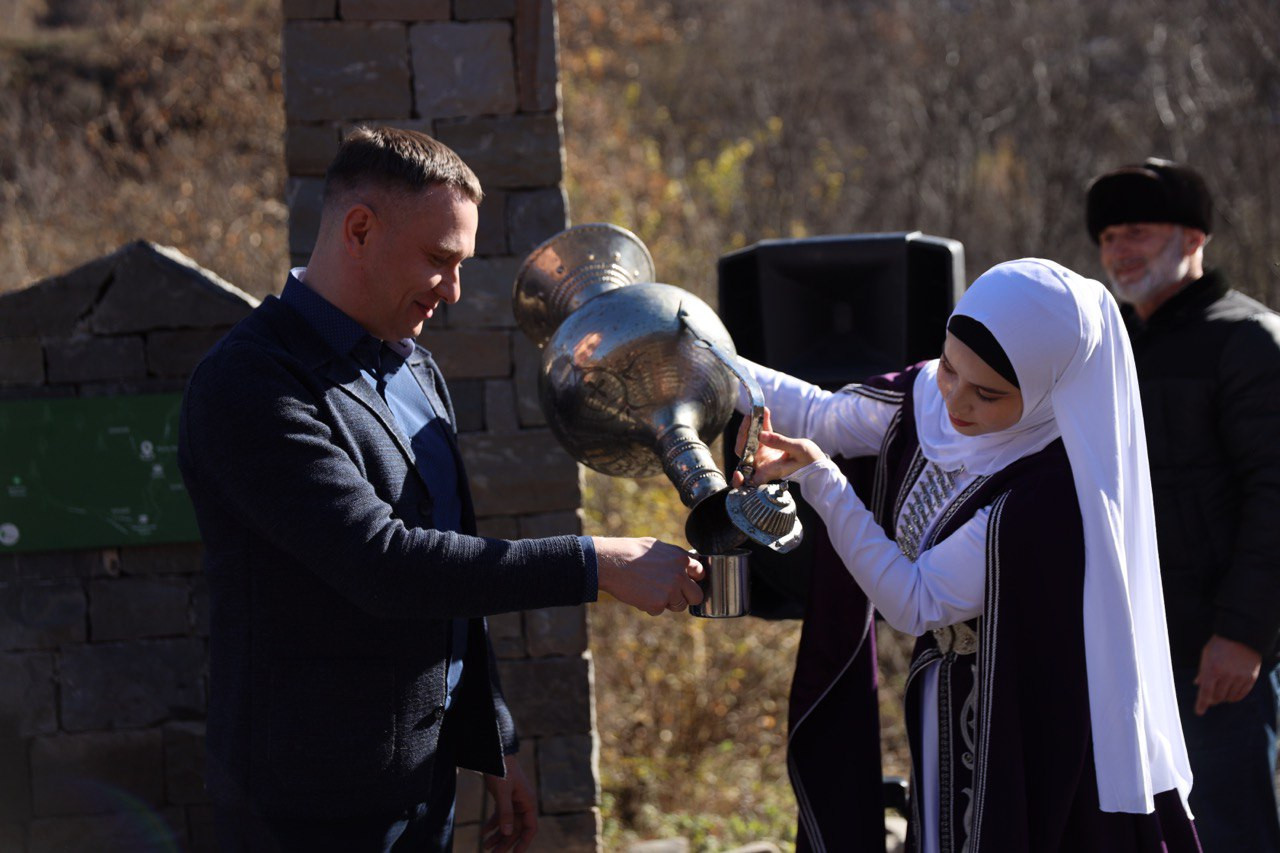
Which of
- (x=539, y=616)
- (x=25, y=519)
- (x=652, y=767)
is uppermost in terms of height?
(x=25, y=519)

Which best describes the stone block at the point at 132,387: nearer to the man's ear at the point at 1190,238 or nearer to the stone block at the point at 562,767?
the stone block at the point at 562,767

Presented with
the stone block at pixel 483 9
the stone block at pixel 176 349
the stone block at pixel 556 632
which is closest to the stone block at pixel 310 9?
the stone block at pixel 483 9

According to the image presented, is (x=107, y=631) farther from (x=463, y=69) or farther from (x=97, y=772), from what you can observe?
(x=463, y=69)

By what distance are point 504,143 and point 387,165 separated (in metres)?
1.74

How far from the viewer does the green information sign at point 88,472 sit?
3.86m

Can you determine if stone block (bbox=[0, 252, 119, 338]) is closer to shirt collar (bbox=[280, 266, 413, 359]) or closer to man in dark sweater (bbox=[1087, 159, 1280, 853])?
shirt collar (bbox=[280, 266, 413, 359])

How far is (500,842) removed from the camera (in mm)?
2807

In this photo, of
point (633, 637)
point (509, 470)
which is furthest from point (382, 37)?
point (633, 637)

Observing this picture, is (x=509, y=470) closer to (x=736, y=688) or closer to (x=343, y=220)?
(x=343, y=220)

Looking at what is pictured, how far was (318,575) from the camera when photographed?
7.09ft

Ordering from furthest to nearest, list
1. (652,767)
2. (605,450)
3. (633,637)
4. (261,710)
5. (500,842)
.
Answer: (633,637)
(652,767)
(500,842)
(605,450)
(261,710)

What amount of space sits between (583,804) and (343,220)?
2520 mm

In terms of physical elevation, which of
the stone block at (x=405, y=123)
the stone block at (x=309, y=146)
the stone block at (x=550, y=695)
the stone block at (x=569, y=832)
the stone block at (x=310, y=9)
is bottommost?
the stone block at (x=569, y=832)

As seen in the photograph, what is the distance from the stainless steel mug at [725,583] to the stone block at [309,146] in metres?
2.14
